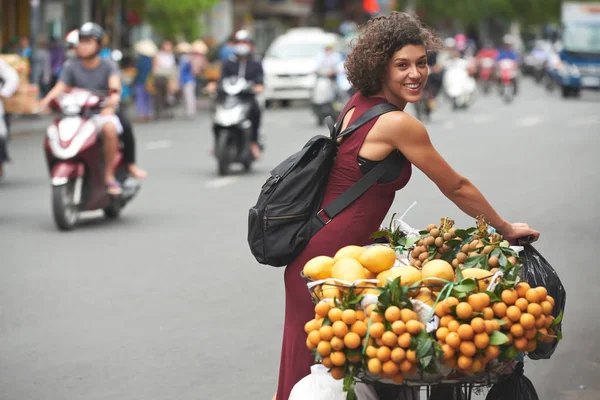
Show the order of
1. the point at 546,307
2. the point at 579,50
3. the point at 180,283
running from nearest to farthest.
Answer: the point at 546,307 < the point at 180,283 < the point at 579,50

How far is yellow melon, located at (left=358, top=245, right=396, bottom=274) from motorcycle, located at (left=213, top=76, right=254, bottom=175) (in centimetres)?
1254

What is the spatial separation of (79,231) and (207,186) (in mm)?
3957

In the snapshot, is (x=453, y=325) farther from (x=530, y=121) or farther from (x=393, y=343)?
(x=530, y=121)

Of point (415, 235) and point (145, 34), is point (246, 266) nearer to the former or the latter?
point (415, 235)

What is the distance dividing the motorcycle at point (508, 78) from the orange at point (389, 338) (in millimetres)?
36212

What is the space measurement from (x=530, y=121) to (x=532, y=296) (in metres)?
25.8

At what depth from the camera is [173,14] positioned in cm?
3544

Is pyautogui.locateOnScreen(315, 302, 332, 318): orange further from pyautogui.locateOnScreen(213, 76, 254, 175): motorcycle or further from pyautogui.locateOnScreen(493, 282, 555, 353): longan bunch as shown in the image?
pyautogui.locateOnScreen(213, 76, 254, 175): motorcycle

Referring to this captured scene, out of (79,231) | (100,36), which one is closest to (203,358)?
(79,231)

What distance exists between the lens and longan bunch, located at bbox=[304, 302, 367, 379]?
3588 millimetres

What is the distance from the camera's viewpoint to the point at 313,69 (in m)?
34.7

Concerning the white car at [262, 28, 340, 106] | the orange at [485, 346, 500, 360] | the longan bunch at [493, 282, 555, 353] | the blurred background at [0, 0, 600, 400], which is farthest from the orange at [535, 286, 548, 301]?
the white car at [262, 28, 340, 106]

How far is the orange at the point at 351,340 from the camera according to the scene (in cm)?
358

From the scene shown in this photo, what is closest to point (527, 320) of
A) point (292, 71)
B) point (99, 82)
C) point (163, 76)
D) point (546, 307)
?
point (546, 307)
